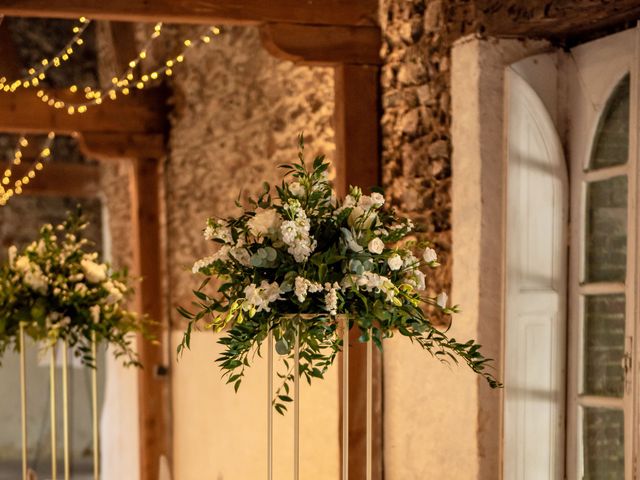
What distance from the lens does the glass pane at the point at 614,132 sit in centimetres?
371

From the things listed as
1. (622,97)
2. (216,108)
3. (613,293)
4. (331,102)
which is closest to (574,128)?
(622,97)

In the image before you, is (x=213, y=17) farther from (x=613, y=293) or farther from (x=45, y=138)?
(x=45, y=138)

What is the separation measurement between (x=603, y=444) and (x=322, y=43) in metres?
2.11

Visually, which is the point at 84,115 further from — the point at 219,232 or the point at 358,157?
the point at 219,232

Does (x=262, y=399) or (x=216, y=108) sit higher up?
(x=216, y=108)

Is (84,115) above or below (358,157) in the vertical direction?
above

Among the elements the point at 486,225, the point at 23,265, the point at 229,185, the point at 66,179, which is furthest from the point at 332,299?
the point at 66,179

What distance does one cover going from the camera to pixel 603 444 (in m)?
3.85

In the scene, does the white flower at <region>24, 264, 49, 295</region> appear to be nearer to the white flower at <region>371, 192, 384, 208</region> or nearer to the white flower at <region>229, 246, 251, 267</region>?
the white flower at <region>229, 246, 251, 267</region>

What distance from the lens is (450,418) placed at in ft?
14.0

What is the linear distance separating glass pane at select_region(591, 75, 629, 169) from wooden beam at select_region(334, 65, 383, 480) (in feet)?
3.95

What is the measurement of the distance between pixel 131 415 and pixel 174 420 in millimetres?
1066

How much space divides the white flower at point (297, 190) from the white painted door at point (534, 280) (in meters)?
1.29

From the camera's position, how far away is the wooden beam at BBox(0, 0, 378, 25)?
14.5ft
